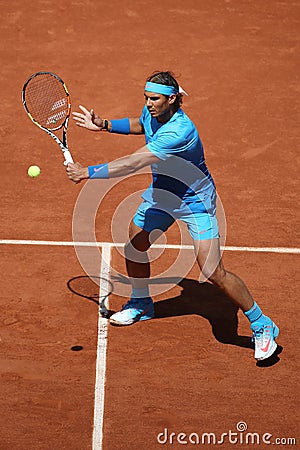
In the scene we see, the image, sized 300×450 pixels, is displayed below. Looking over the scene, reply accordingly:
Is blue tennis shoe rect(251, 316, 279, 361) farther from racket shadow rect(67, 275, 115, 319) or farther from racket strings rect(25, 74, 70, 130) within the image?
racket strings rect(25, 74, 70, 130)

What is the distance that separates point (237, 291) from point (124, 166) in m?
1.54

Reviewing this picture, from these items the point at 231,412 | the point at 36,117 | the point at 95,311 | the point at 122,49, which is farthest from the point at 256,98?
the point at 231,412

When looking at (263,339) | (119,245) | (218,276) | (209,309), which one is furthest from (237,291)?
(119,245)

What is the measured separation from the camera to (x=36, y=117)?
9.27 metres

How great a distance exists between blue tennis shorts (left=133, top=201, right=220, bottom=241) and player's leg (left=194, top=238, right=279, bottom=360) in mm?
74

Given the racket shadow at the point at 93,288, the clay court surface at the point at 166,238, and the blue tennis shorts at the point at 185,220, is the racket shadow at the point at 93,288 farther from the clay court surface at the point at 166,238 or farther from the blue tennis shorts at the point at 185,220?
the blue tennis shorts at the point at 185,220

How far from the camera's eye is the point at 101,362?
26.0ft

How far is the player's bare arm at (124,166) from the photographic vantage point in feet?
24.0

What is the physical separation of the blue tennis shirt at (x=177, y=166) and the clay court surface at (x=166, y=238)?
1327 mm

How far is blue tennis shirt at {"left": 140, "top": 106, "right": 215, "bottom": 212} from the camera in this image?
745 centimetres

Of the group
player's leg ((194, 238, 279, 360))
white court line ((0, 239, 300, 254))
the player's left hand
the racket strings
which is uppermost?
the player's left hand

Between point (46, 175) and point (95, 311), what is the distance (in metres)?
2.78

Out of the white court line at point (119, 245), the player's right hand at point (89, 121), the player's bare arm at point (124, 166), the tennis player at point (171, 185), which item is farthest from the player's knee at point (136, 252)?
the white court line at point (119, 245)

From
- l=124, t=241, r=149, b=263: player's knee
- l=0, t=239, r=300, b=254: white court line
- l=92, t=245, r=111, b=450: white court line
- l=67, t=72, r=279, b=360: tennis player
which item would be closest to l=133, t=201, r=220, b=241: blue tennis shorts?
l=67, t=72, r=279, b=360: tennis player
